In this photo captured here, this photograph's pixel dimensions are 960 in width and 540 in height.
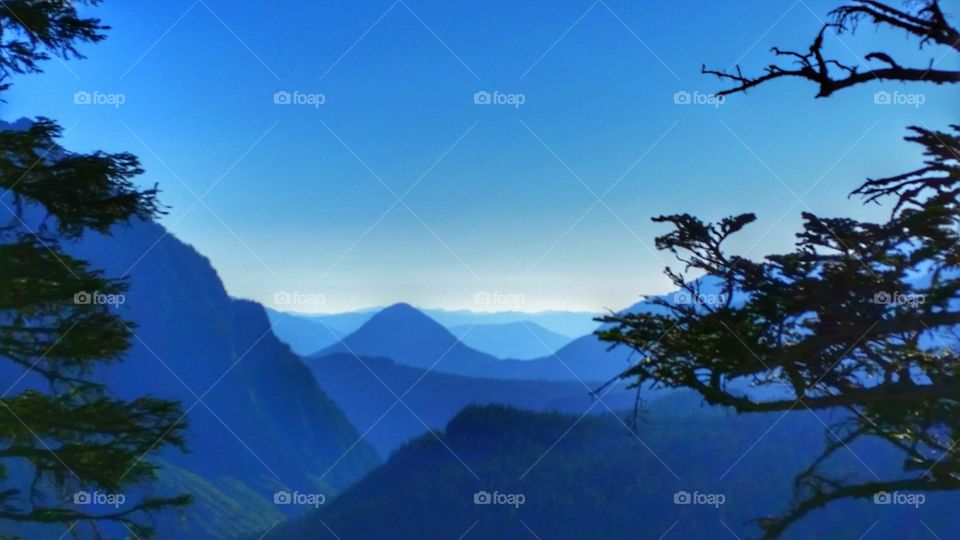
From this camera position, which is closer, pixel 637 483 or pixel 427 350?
pixel 637 483

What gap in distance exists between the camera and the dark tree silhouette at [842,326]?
3734mm

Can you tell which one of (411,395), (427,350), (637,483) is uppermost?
(427,350)

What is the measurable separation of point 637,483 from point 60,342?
2.78 metres

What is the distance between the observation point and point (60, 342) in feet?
13.9

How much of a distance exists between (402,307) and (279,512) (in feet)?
3.59

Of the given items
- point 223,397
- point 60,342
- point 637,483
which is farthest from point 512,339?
point 60,342

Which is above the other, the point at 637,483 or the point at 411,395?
the point at 411,395

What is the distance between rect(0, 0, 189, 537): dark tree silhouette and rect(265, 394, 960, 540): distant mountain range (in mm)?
1222

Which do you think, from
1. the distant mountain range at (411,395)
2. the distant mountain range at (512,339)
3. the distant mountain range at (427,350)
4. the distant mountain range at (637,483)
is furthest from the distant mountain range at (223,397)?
the distant mountain range at (512,339)

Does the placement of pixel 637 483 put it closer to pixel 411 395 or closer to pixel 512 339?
pixel 512 339

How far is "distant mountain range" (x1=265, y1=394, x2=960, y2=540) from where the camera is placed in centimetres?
395

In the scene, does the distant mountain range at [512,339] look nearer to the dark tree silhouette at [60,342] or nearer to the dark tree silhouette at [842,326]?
the dark tree silhouette at [842,326]

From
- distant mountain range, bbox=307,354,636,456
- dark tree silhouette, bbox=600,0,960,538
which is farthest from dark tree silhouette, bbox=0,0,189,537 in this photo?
dark tree silhouette, bbox=600,0,960,538

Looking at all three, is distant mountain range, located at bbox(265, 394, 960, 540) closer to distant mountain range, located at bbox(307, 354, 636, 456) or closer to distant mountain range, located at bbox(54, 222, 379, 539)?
distant mountain range, located at bbox(307, 354, 636, 456)
